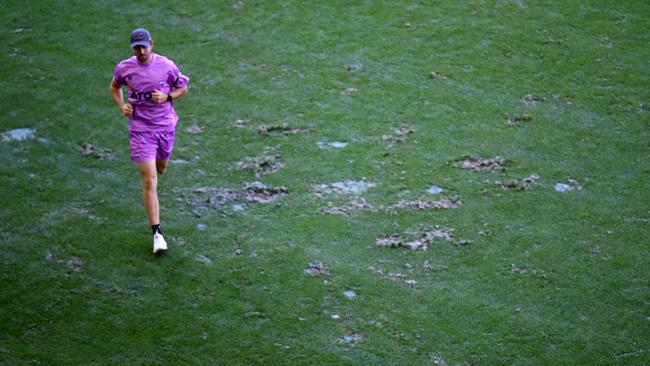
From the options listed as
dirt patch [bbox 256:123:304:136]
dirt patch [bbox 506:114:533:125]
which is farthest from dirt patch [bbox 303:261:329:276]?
dirt patch [bbox 506:114:533:125]

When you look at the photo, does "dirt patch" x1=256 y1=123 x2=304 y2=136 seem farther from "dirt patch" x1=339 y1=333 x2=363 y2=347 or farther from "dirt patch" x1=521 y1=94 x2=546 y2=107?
"dirt patch" x1=339 y1=333 x2=363 y2=347

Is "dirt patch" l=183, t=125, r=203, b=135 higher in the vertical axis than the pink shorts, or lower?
lower

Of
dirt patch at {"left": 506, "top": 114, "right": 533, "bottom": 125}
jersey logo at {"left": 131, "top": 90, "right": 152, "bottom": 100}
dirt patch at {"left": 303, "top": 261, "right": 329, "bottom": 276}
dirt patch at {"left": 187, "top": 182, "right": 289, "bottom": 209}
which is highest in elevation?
jersey logo at {"left": 131, "top": 90, "right": 152, "bottom": 100}

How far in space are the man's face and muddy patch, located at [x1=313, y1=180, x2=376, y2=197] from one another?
2212 millimetres

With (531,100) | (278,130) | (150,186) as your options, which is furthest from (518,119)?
(150,186)

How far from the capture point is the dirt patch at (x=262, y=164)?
813cm

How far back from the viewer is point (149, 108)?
6.70 meters

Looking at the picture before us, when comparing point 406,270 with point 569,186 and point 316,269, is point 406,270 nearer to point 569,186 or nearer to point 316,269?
point 316,269

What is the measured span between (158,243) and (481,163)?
3.57 m

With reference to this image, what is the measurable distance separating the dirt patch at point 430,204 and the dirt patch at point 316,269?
47.7 inches

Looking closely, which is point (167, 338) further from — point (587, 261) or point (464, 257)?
point (587, 261)

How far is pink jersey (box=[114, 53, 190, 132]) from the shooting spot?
21.6 feet

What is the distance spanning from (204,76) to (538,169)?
14.9 feet

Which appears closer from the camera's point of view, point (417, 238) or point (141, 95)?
point (141, 95)
